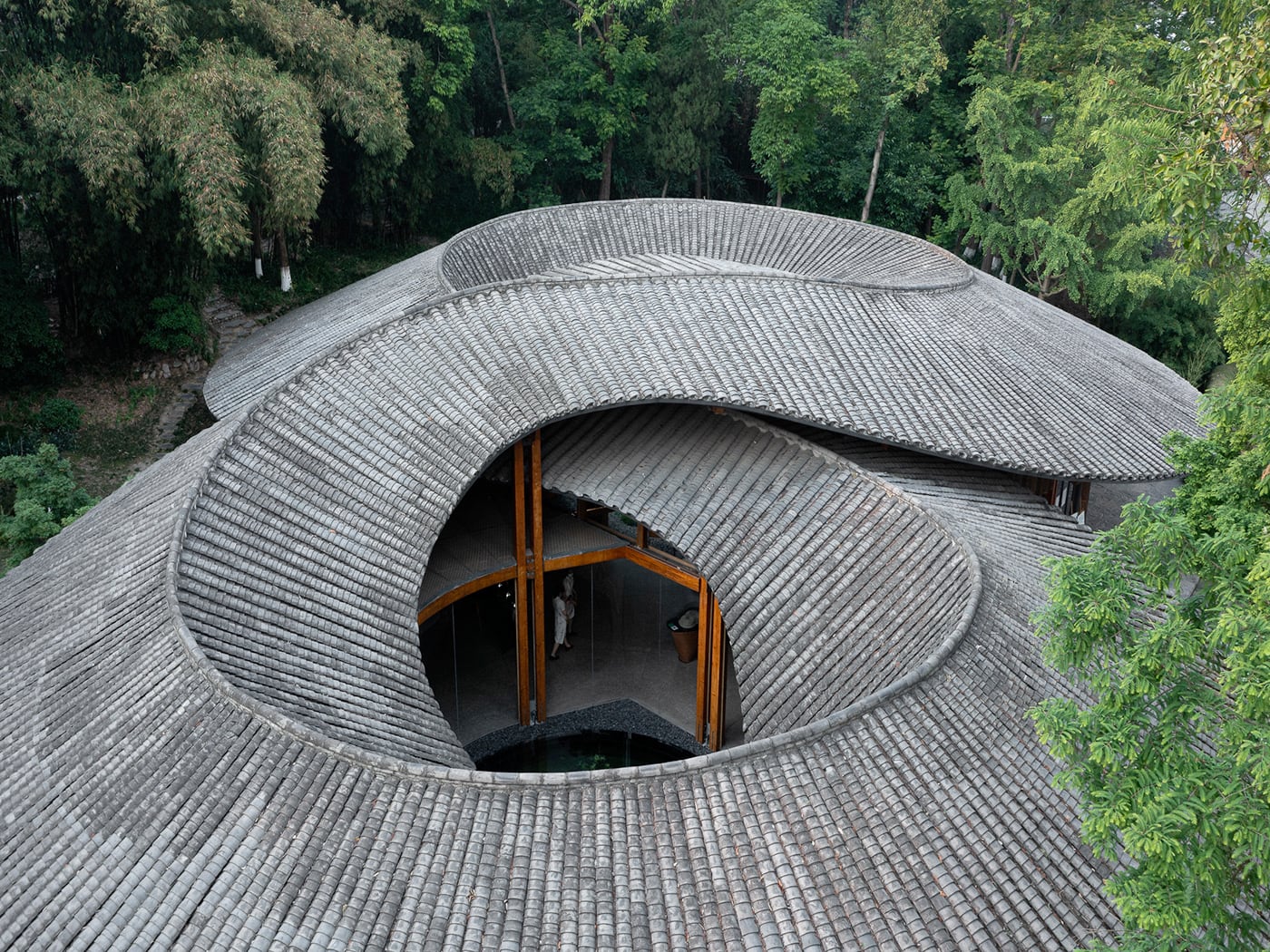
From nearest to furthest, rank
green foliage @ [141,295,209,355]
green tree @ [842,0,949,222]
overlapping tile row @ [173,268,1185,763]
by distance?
overlapping tile row @ [173,268,1185,763] < green foliage @ [141,295,209,355] < green tree @ [842,0,949,222]

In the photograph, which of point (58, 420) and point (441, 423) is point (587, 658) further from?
point (58, 420)

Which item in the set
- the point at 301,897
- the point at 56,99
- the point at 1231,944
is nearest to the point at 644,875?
the point at 301,897

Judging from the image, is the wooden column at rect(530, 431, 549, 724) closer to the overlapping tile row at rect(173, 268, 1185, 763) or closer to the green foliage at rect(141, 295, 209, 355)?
the overlapping tile row at rect(173, 268, 1185, 763)

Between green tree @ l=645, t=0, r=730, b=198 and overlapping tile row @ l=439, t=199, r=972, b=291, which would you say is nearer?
overlapping tile row @ l=439, t=199, r=972, b=291

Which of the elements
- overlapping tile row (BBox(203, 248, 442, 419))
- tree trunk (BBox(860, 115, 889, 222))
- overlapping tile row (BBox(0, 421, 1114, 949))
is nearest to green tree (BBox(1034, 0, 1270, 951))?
overlapping tile row (BBox(0, 421, 1114, 949))

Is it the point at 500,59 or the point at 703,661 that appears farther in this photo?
the point at 500,59


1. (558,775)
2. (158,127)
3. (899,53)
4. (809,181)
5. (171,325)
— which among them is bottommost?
(171,325)

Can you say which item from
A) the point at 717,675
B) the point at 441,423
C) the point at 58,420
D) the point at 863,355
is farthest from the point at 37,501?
the point at 863,355
